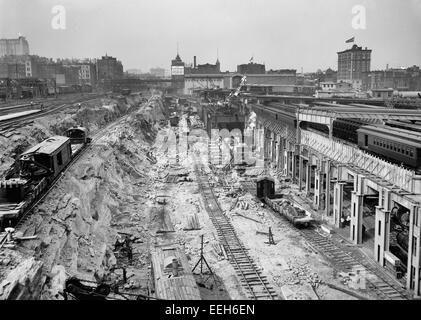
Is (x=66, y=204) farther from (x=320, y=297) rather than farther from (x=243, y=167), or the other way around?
(x=243, y=167)

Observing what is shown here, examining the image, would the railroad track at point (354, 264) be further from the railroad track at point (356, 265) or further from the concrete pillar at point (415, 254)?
the concrete pillar at point (415, 254)

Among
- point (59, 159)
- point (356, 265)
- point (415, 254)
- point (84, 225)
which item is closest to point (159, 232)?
point (84, 225)

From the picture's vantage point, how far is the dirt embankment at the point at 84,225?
52.9 ft

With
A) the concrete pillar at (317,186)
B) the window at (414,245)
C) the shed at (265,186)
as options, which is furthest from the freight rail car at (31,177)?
the concrete pillar at (317,186)

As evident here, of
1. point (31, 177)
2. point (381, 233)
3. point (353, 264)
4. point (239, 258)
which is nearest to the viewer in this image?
point (381, 233)

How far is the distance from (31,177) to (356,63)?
114 m

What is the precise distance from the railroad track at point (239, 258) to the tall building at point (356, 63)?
Result: 9459cm

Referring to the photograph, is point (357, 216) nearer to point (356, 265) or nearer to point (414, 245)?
point (356, 265)

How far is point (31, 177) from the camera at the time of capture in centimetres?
2500

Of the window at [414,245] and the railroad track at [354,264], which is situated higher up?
the window at [414,245]

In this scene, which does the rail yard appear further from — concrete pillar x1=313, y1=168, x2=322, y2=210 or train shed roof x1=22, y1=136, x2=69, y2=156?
concrete pillar x1=313, y1=168, x2=322, y2=210

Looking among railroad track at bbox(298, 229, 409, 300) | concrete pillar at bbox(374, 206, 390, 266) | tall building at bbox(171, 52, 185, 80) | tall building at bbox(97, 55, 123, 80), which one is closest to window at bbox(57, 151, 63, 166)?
railroad track at bbox(298, 229, 409, 300)

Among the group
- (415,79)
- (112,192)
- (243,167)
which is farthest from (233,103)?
(415,79)

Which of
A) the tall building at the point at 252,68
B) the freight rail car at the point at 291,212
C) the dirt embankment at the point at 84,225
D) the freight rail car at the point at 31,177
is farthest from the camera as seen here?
the tall building at the point at 252,68
